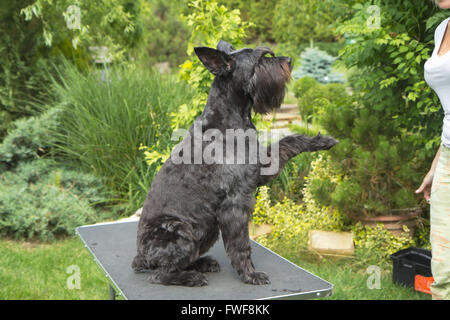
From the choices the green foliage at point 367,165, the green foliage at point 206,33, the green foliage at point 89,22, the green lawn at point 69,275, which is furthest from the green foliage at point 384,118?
the green foliage at point 89,22

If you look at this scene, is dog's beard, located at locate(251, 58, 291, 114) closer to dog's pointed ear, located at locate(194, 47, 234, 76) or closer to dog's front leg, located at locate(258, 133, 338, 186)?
dog's pointed ear, located at locate(194, 47, 234, 76)

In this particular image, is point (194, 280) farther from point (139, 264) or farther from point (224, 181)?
point (224, 181)

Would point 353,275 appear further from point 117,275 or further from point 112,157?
point 112,157

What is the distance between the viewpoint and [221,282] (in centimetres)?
271

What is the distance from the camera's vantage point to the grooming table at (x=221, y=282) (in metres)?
2.52

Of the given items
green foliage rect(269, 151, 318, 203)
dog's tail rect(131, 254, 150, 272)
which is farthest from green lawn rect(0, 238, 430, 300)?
dog's tail rect(131, 254, 150, 272)

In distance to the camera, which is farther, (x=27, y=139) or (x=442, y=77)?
(x=27, y=139)

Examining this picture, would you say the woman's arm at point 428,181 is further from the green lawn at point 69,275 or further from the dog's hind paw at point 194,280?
the green lawn at point 69,275

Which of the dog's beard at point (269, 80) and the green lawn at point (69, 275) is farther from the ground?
the dog's beard at point (269, 80)

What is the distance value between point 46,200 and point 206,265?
374cm

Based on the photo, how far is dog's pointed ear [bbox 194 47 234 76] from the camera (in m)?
2.46

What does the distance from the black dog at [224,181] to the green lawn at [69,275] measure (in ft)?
6.82

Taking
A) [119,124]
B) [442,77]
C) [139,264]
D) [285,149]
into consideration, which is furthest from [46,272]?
[442,77]

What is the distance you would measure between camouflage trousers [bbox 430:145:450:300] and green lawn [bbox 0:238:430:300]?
5.52 feet
